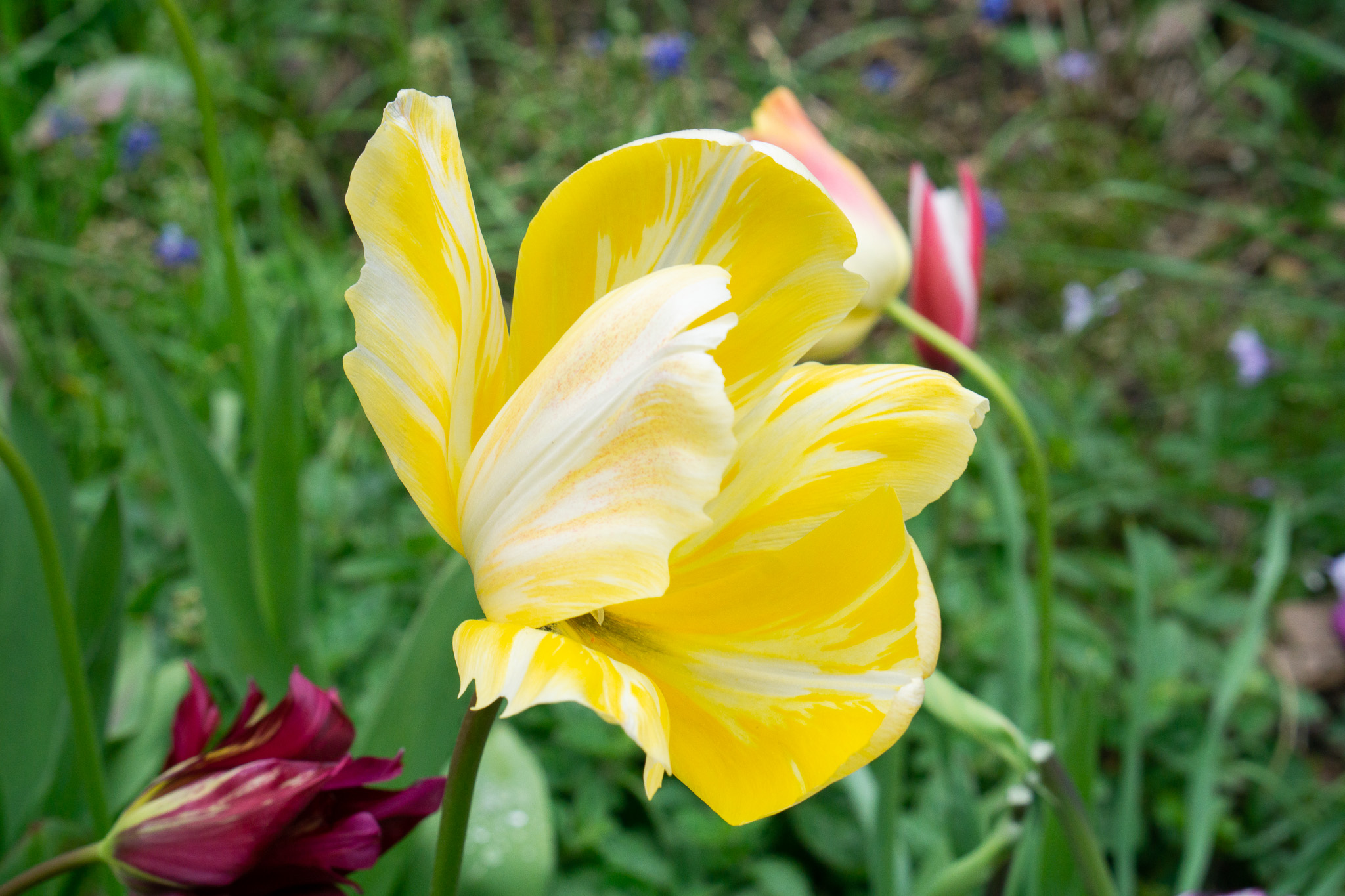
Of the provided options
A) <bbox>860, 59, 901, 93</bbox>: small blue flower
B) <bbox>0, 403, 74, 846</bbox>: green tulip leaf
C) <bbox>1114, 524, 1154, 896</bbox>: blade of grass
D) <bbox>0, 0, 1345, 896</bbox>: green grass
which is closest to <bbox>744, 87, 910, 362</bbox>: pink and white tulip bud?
<bbox>0, 0, 1345, 896</bbox>: green grass

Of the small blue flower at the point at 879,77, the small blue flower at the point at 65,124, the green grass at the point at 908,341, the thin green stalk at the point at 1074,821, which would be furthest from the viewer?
the small blue flower at the point at 879,77

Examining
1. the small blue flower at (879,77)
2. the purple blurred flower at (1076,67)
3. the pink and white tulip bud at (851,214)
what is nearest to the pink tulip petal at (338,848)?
the pink and white tulip bud at (851,214)

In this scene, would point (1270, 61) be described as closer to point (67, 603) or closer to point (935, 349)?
point (935, 349)

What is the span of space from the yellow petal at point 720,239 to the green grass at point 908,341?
520 mm

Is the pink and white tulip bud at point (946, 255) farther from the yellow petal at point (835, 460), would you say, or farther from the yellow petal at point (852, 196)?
the yellow petal at point (835, 460)

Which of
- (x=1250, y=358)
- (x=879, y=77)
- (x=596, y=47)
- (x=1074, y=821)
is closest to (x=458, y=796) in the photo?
(x=1074, y=821)

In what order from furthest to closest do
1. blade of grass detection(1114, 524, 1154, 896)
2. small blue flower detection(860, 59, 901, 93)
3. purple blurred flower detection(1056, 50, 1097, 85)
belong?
purple blurred flower detection(1056, 50, 1097, 85), small blue flower detection(860, 59, 901, 93), blade of grass detection(1114, 524, 1154, 896)

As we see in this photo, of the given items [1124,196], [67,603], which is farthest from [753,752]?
[1124,196]

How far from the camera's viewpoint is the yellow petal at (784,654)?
1.27 feet

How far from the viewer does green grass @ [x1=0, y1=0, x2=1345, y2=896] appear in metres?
1.16

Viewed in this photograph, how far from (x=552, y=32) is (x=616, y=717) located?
131 inches

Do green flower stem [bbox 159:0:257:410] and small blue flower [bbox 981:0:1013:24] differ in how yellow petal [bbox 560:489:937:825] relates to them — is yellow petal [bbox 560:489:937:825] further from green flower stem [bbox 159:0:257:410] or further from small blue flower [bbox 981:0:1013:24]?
small blue flower [bbox 981:0:1013:24]

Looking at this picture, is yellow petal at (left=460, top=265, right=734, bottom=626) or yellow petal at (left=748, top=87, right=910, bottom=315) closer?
yellow petal at (left=460, top=265, right=734, bottom=626)

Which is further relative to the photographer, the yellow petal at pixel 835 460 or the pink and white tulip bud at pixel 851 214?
the pink and white tulip bud at pixel 851 214
